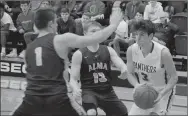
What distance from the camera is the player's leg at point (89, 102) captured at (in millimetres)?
5324

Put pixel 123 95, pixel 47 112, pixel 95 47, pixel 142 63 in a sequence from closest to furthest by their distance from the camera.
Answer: pixel 47 112, pixel 142 63, pixel 95 47, pixel 123 95

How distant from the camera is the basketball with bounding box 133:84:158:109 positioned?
4781 millimetres

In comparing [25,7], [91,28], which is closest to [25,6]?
[25,7]

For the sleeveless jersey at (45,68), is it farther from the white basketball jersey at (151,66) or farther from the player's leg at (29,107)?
the white basketball jersey at (151,66)

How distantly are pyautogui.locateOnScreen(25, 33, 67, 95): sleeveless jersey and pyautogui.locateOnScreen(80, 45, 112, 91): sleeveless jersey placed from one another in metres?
1.11

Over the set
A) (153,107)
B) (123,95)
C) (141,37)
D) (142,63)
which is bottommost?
(123,95)

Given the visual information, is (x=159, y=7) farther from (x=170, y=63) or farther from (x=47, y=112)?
(x=47, y=112)

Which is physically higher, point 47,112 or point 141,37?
point 141,37

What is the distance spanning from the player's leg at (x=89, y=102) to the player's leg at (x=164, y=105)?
2.50 ft

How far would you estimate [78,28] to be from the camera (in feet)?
31.8

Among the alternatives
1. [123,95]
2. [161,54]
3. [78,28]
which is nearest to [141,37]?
[161,54]

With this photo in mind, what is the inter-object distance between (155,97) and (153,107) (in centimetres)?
23

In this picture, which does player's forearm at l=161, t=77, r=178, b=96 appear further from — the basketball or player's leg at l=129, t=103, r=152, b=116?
player's leg at l=129, t=103, r=152, b=116

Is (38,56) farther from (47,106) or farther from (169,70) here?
(169,70)
